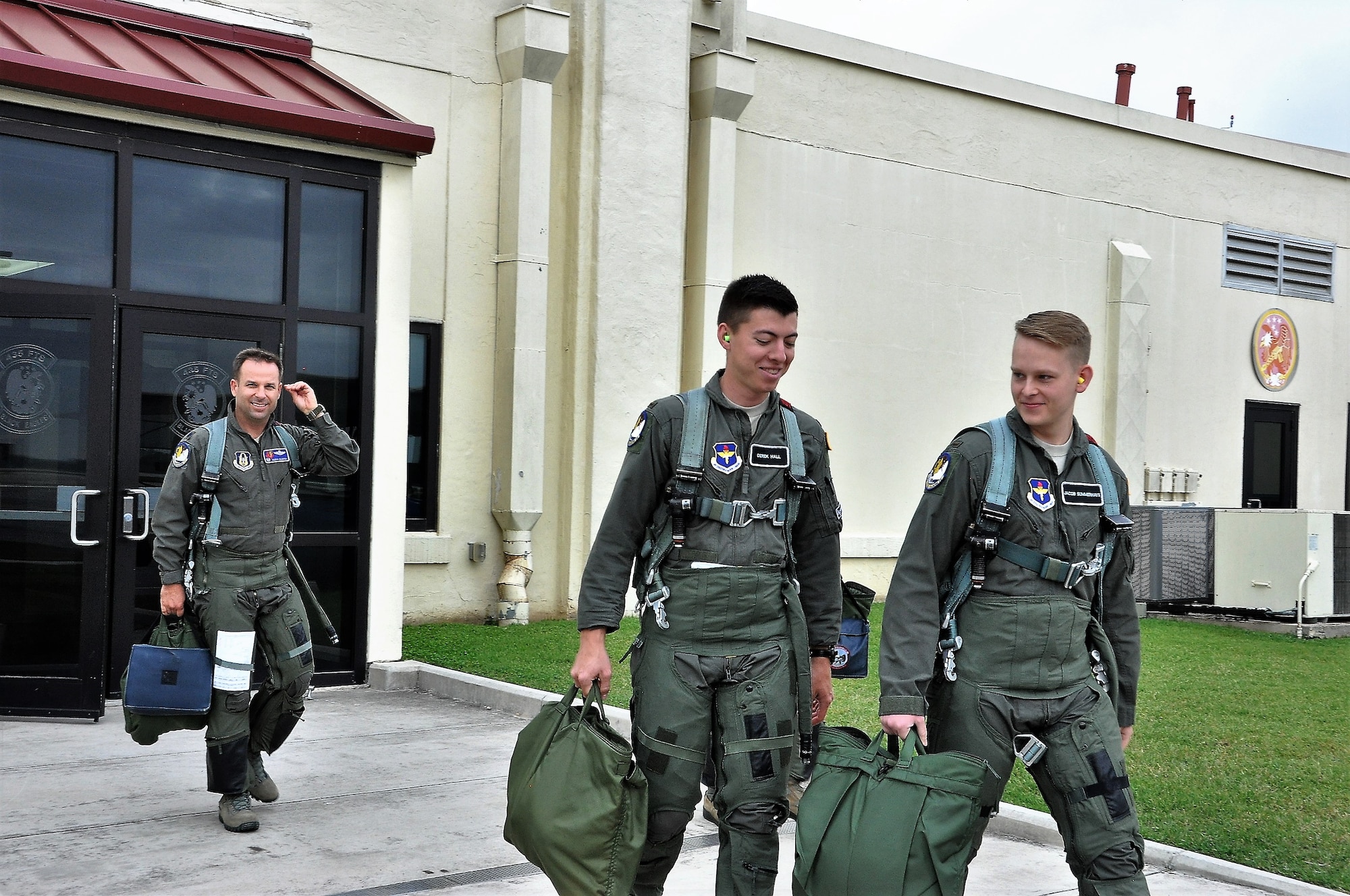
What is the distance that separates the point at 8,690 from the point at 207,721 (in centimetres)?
305

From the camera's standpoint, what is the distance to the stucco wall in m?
15.7

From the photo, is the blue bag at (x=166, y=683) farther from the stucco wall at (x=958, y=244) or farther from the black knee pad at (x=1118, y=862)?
the stucco wall at (x=958, y=244)

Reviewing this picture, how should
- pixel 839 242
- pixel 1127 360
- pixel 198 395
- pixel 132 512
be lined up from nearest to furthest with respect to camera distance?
pixel 132 512 → pixel 198 395 → pixel 839 242 → pixel 1127 360

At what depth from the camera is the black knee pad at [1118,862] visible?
3934 mm

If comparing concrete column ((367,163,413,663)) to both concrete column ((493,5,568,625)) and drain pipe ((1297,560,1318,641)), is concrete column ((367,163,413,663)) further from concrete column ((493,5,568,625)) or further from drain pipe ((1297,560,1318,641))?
drain pipe ((1297,560,1318,641))

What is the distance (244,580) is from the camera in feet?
20.9

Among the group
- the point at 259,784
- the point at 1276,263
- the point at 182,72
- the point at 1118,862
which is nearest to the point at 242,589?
the point at 259,784

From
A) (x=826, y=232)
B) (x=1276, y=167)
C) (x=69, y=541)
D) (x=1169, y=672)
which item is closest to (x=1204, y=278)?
(x=1276, y=167)

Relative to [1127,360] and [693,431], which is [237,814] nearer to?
[693,431]

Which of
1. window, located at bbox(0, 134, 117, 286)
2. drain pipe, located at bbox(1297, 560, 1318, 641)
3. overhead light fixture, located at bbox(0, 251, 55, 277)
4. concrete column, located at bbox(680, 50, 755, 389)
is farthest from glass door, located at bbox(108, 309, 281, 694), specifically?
drain pipe, located at bbox(1297, 560, 1318, 641)

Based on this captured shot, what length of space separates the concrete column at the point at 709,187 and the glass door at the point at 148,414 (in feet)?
19.9

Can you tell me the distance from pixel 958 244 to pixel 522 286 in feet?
20.9

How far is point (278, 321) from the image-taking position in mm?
9648

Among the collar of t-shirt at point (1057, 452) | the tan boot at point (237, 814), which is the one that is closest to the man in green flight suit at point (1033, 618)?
the collar of t-shirt at point (1057, 452)
